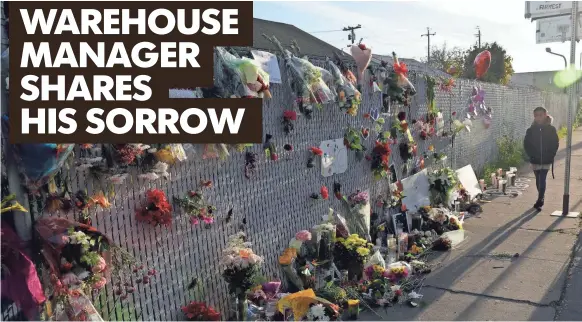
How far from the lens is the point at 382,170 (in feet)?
21.8

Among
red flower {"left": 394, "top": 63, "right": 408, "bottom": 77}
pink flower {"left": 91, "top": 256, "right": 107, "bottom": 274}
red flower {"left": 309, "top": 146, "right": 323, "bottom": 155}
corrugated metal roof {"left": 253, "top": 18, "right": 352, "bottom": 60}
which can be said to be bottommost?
pink flower {"left": 91, "top": 256, "right": 107, "bottom": 274}

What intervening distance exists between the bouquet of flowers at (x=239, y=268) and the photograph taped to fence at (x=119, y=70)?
941 mm

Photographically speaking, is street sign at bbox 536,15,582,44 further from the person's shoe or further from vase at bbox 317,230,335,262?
vase at bbox 317,230,335,262

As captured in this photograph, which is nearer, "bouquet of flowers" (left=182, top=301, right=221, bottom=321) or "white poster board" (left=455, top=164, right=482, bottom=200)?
"bouquet of flowers" (left=182, top=301, right=221, bottom=321)

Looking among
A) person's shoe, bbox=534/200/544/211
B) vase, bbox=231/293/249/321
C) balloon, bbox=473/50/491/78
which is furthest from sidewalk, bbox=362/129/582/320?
balloon, bbox=473/50/491/78

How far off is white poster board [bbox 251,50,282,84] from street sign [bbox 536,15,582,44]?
5.83 meters

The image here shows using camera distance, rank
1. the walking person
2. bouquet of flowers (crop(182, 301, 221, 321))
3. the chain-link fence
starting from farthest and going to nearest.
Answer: the walking person
bouquet of flowers (crop(182, 301, 221, 321))
the chain-link fence

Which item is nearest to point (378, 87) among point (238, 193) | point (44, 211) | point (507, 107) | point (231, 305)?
point (238, 193)

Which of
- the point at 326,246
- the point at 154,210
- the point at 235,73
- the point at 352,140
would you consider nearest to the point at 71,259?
the point at 154,210

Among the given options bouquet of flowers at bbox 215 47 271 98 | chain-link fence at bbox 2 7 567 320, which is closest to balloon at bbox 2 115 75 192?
chain-link fence at bbox 2 7 567 320

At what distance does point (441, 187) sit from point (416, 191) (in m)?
0.44

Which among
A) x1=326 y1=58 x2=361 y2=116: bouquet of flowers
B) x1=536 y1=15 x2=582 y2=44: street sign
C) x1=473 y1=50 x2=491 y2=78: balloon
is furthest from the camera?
x1=473 y1=50 x2=491 y2=78: balloon

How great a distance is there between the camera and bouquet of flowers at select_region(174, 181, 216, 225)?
12.9ft

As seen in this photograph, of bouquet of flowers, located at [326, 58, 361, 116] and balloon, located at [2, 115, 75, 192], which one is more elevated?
bouquet of flowers, located at [326, 58, 361, 116]
